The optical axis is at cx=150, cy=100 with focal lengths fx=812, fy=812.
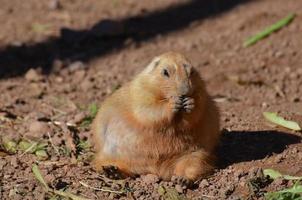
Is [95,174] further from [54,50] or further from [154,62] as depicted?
[54,50]

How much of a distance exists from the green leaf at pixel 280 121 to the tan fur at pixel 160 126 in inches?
32.7

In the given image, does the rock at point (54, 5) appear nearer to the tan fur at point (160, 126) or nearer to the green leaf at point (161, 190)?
the tan fur at point (160, 126)

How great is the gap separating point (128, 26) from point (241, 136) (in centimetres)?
375

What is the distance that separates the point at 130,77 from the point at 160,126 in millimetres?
2870

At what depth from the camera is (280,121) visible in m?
5.75

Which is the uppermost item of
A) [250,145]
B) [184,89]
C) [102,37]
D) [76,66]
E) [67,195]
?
[184,89]

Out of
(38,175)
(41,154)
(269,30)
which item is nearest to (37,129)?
(41,154)

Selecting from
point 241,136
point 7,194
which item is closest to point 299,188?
point 241,136

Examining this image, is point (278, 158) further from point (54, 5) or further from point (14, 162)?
point (54, 5)

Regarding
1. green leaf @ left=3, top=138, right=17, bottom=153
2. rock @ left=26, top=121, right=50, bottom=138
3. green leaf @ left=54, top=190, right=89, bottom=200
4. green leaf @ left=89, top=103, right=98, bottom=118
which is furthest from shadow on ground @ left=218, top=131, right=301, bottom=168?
green leaf @ left=3, top=138, right=17, bottom=153

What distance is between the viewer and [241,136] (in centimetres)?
562

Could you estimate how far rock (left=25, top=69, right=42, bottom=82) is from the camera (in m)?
7.48

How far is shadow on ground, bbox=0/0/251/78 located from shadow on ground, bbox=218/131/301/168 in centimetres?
281

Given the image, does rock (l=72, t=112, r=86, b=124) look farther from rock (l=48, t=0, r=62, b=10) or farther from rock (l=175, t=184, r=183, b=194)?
rock (l=48, t=0, r=62, b=10)
